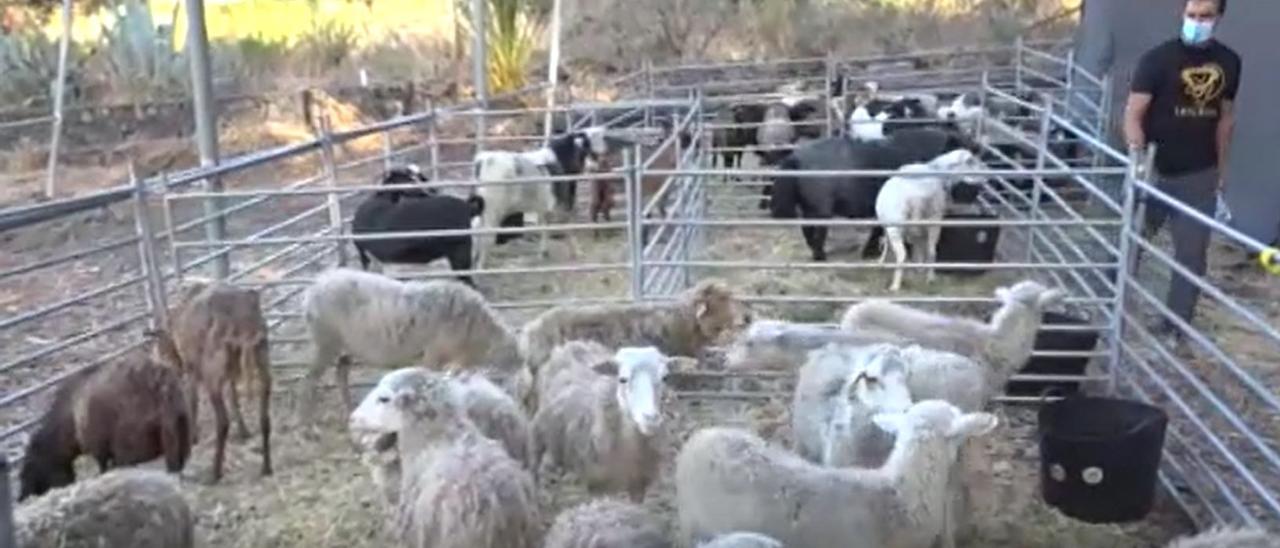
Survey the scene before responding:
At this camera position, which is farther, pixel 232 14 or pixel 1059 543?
pixel 232 14

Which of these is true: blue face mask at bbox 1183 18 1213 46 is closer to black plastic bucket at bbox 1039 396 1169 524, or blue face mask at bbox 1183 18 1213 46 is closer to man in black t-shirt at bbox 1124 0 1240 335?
man in black t-shirt at bbox 1124 0 1240 335

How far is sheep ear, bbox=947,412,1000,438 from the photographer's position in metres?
4.09

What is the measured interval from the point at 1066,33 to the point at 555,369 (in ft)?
65.3

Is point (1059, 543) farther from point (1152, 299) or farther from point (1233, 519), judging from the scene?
point (1152, 299)

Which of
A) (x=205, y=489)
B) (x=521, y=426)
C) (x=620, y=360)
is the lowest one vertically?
(x=205, y=489)

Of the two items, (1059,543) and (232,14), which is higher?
(232,14)

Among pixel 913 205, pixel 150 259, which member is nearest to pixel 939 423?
pixel 150 259

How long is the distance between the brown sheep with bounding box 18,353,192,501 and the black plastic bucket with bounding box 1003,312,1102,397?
13.2ft

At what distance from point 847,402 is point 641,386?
2.70 ft

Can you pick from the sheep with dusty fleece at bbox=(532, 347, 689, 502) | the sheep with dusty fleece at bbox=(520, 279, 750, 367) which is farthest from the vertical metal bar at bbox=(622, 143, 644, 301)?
the sheep with dusty fleece at bbox=(532, 347, 689, 502)

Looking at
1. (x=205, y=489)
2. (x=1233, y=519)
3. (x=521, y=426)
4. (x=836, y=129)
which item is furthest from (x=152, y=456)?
(x=836, y=129)

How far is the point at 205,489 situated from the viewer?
18.2 feet

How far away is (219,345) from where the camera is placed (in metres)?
5.43

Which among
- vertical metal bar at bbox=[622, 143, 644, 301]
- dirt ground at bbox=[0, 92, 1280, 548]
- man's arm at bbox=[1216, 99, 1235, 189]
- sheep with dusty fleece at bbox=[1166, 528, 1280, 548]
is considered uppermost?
man's arm at bbox=[1216, 99, 1235, 189]
